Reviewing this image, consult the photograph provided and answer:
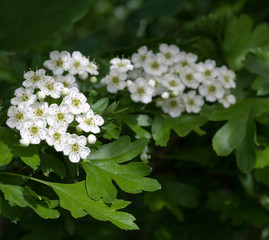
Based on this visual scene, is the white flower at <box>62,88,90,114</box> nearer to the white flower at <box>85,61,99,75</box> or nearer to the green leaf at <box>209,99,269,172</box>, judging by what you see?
the white flower at <box>85,61,99,75</box>

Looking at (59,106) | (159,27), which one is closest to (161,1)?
(159,27)

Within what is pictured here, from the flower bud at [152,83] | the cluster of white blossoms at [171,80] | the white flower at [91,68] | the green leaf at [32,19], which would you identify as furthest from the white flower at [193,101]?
the green leaf at [32,19]

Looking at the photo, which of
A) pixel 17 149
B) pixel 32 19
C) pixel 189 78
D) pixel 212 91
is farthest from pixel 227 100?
pixel 32 19

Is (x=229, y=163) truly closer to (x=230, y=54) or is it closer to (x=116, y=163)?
(x=230, y=54)

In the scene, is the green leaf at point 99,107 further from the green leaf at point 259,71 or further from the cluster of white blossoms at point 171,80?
the green leaf at point 259,71

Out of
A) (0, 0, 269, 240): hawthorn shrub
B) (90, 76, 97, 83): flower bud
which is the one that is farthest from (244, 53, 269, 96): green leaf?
(90, 76, 97, 83): flower bud
